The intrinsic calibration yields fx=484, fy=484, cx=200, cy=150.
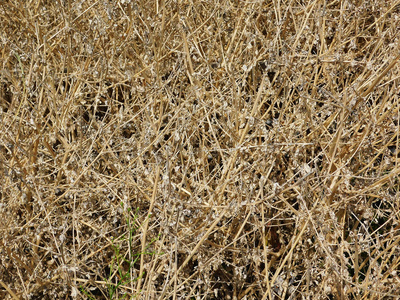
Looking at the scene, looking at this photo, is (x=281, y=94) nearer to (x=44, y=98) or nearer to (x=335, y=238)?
(x=335, y=238)

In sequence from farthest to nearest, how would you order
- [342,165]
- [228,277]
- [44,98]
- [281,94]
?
[281,94] → [44,98] → [228,277] → [342,165]

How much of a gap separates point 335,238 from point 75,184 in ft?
3.02

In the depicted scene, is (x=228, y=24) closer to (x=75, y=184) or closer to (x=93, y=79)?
(x=93, y=79)

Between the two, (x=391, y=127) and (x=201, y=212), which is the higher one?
(x=201, y=212)

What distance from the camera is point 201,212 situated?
5.48ft

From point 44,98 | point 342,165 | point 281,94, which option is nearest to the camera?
point 342,165

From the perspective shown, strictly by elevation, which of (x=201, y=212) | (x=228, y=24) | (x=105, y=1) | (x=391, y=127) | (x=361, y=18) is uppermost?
(x=105, y=1)

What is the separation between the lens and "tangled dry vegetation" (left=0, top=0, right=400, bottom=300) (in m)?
1.60

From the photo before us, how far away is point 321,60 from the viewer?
1.80 metres

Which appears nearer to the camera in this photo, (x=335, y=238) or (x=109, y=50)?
(x=335, y=238)

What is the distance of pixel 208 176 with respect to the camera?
1.70m

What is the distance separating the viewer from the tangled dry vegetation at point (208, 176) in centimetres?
160

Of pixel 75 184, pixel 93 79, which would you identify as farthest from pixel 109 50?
pixel 75 184

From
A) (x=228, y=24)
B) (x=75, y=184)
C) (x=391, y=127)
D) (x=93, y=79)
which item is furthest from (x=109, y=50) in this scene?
(x=391, y=127)
